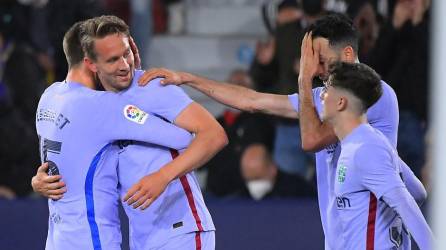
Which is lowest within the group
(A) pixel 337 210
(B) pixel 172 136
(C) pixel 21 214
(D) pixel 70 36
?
(C) pixel 21 214

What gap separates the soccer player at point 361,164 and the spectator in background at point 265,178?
4494 mm

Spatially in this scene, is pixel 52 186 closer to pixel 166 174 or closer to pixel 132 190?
pixel 132 190

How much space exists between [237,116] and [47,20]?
214cm

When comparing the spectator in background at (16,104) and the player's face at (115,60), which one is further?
the spectator in background at (16,104)

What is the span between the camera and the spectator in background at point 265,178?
8.60 m

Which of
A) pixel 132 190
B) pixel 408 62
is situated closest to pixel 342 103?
pixel 132 190

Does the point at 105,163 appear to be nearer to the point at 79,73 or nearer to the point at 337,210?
the point at 79,73

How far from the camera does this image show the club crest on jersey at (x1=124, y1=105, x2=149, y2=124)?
13.4 ft

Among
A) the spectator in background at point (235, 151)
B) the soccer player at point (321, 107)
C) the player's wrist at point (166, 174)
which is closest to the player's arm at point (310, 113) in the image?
the soccer player at point (321, 107)

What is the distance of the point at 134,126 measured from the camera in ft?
13.4

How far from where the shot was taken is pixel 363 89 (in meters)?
3.99

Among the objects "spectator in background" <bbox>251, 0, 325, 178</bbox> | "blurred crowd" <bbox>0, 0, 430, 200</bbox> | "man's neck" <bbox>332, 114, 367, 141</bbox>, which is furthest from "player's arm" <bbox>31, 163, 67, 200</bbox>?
"spectator in background" <bbox>251, 0, 325, 178</bbox>

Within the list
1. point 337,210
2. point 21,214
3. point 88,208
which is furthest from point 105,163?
point 21,214

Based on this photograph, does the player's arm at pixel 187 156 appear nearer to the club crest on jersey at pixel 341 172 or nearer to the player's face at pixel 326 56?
the club crest on jersey at pixel 341 172
